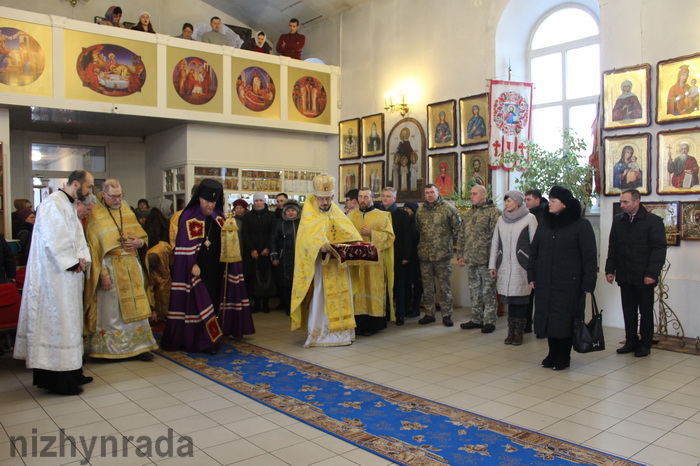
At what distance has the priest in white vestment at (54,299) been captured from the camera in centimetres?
489

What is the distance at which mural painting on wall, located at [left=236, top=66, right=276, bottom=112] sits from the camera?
39.8 ft

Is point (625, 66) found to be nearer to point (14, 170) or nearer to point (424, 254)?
point (424, 254)

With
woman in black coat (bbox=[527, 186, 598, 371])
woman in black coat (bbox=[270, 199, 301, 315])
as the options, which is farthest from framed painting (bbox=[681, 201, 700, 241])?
woman in black coat (bbox=[270, 199, 301, 315])

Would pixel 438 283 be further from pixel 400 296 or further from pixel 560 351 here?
pixel 560 351

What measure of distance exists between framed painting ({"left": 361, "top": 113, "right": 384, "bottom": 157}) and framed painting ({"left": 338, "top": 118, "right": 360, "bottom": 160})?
0.69 ft

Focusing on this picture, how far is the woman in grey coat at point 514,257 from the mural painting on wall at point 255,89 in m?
6.96

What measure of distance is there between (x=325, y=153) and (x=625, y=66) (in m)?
7.40

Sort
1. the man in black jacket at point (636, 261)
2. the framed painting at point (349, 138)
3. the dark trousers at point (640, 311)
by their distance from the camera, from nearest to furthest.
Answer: the man in black jacket at point (636, 261)
the dark trousers at point (640, 311)
the framed painting at point (349, 138)

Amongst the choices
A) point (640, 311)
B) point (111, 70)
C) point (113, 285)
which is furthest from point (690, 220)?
point (111, 70)

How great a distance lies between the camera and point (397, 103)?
11836 mm

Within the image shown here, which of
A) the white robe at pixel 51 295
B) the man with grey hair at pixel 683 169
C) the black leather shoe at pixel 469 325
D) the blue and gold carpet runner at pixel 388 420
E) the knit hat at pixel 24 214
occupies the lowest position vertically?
the blue and gold carpet runner at pixel 388 420

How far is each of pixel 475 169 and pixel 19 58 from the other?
7.99 m

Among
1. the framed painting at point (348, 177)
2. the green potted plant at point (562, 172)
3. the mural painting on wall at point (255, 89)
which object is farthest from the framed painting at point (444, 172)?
the mural painting on wall at point (255, 89)

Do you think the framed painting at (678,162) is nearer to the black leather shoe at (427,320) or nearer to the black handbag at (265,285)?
the black leather shoe at (427,320)
